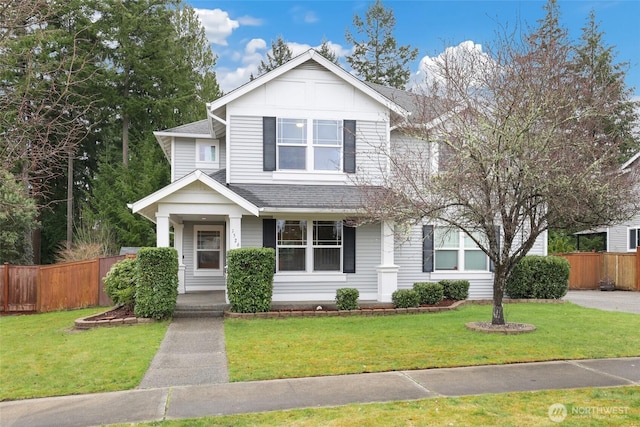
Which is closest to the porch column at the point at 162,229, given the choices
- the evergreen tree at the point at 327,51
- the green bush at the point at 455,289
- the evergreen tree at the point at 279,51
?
the green bush at the point at 455,289

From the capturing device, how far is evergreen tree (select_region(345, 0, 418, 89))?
123 feet

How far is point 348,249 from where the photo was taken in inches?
578

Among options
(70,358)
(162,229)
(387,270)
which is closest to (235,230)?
(162,229)

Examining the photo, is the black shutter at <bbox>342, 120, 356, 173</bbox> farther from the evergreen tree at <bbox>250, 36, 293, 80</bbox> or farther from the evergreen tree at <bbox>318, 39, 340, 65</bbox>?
the evergreen tree at <bbox>250, 36, 293, 80</bbox>

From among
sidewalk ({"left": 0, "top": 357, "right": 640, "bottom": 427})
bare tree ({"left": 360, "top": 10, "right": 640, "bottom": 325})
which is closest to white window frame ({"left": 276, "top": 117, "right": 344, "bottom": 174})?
bare tree ({"left": 360, "top": 10, "right": 640, "bottom": 325})

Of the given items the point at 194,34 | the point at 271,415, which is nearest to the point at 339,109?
the point at 271,415

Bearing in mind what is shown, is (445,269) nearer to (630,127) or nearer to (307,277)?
(307,277)

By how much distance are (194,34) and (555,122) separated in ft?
95.4

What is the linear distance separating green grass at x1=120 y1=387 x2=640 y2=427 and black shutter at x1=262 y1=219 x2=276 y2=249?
29.2 ft

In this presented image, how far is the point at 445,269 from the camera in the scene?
15656 millimetres

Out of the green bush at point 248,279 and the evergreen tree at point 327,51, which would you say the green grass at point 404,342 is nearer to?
the green bush at point 248,279

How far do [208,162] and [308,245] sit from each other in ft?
16.7

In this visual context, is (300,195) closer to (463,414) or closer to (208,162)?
(208,162)

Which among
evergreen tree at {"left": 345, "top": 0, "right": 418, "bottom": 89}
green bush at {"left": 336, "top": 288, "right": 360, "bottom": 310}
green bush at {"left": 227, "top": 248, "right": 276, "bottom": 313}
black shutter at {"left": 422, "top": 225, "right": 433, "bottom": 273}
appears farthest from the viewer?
evergreen tree at {"left": 345, "top": 0, "right": 418, "bottom": 89}
